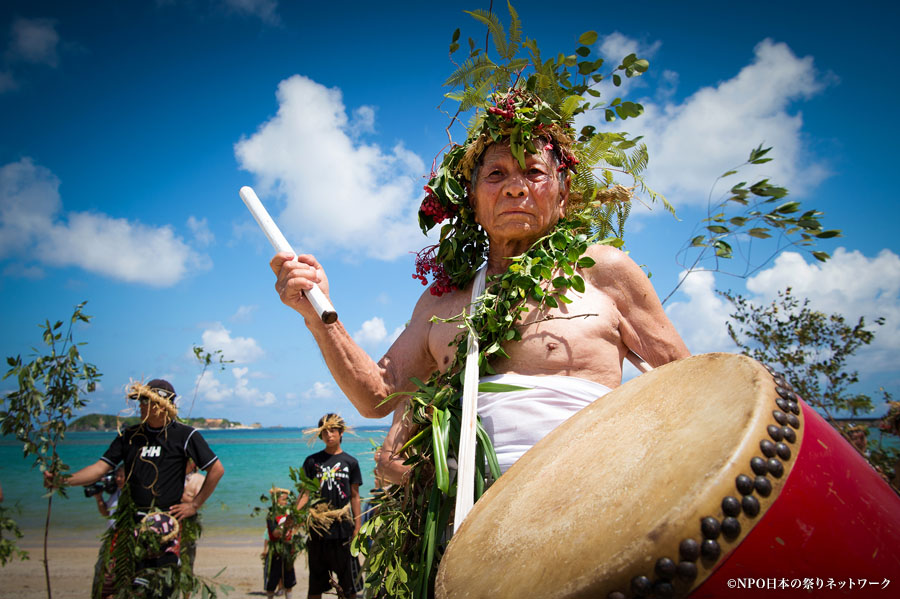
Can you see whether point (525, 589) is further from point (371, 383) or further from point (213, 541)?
point (213, 541)

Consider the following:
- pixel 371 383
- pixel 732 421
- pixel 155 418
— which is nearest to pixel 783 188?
pixel 732 421

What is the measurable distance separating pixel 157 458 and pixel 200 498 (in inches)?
20.9

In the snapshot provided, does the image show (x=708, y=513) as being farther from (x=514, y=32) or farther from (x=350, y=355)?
(x=514, y=32)

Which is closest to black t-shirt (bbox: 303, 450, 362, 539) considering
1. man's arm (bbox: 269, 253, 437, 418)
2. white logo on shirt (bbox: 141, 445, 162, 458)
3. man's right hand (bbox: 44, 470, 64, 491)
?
white logo on shirt (bbox: 141, 445, 162, 458)

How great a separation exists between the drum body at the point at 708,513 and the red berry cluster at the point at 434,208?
1.45 meters

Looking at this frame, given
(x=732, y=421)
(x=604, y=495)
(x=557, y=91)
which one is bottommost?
(x=604, y=495)

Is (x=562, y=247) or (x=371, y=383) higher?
(x=562, y=247)

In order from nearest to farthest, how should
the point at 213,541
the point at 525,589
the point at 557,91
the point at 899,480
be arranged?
the point at 525,589, the point at 557,91, the point at 899,480, the point at 213,541

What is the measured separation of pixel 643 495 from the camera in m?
0.95

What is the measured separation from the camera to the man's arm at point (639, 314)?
1954 millimetres

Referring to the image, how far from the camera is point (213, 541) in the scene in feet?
43.6

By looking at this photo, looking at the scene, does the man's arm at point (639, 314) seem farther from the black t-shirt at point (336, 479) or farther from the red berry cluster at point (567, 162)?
the black t-shirt at point (336, 479)

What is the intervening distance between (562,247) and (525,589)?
1.33 meters

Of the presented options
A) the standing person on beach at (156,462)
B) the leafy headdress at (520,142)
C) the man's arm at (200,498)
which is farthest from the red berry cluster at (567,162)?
the standing person on beach at (156,462)
